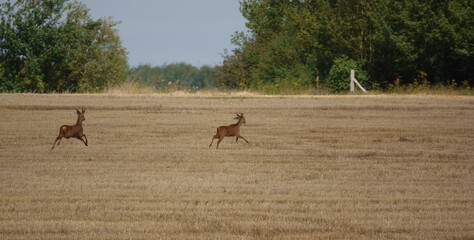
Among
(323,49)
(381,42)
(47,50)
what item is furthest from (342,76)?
(47,50)

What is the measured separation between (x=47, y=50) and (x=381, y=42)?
2005cm

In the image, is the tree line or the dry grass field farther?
the tree line

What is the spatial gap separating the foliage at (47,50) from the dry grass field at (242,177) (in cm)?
1670

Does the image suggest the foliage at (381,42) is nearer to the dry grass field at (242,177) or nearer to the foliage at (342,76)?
the foliage at (342,76)

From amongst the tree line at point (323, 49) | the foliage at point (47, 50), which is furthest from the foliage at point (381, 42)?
the foliage at point (47, 50)

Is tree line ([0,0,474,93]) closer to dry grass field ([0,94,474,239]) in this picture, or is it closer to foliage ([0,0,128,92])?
foliage ([0,0,128,92])

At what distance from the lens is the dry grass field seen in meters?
7.23

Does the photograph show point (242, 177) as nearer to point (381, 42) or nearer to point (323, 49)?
point (381, 42)

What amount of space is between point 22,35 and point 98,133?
2249 cm

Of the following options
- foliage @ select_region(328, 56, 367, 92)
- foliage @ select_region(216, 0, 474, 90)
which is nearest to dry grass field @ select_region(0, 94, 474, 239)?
foliage @ select_region(328, 56, 367, 92)

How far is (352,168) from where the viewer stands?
37.1 feet

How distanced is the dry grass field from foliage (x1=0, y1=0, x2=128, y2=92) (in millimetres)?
16703

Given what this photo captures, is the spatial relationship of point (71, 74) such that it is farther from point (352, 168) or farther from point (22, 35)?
point (352, 168)

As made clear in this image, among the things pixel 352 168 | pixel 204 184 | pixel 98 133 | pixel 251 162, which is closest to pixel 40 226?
pixel 204 184
